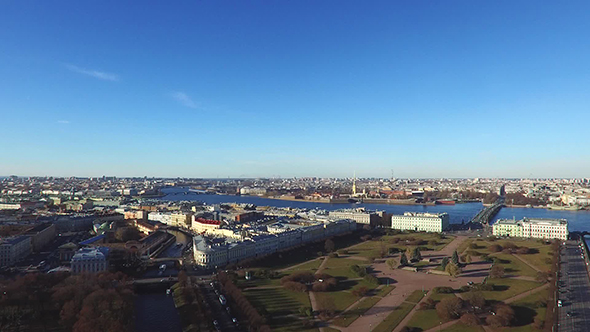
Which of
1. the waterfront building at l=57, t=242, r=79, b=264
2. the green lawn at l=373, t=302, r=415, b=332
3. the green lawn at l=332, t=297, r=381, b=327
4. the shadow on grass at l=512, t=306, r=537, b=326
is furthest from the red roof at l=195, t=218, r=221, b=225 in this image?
the shadow on grass at l=512, t=306, r=537, b=326

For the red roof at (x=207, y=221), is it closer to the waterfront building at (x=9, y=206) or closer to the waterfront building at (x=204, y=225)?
the waterfront building at (x=204, y=225)

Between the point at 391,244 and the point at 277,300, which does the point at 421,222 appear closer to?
the point at 391,244

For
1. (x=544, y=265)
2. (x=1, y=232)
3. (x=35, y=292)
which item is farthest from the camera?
(x=1, y=232)

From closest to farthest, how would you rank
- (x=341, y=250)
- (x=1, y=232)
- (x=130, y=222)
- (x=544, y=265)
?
(x=544, y=265), (x=341, y=250), (x=1, y=232), (x=130, y=222)

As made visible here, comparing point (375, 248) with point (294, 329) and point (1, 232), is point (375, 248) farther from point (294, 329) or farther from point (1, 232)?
point (1, 232)

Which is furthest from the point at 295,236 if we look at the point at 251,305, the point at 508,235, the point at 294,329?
the point at 508,235
